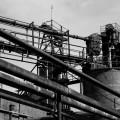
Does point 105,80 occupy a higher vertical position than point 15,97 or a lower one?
lower

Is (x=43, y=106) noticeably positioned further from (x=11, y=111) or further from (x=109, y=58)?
(x=109, y=58)

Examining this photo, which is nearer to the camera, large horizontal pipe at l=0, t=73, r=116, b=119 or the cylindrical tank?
large horizontal pipe at l=0, t=73, r=116, b=119

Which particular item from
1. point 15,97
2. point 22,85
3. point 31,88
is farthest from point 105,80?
point 22,85

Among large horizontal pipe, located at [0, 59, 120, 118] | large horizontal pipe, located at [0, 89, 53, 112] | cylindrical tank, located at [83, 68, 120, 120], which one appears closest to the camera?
large horizontal pipe, located at [0, 59, 120, 118]

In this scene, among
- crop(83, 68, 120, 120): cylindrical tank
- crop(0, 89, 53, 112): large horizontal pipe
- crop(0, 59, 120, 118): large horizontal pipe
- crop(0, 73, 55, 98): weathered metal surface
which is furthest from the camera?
crop(83, 68, 120, 120): cylindrical tank

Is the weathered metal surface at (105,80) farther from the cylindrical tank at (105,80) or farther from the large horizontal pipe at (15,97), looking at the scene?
the large horizontal pipe at (15,97)

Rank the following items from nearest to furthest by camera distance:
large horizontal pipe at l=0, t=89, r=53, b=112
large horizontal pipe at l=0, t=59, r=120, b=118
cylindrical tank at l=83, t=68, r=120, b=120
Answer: large horizontal pipe at l=0, t=59, r=120, b=118 < large horizontal pipe at l=0, t=89, r=53, b=112 < cylindrical tank at l=83, t=68, r=120, b=120

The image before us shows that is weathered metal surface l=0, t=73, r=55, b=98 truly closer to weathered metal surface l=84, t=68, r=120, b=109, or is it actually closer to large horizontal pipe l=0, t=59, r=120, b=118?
large horizontal pipe l=0, t=59, r=120, b=118

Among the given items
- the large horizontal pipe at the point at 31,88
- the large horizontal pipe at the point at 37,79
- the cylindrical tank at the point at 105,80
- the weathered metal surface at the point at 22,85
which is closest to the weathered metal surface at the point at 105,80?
the cylindrical tank at the point at 105,80

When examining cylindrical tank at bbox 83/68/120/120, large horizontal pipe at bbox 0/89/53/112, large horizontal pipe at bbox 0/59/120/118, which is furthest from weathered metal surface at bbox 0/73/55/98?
cylindrical tank at bbox 83/68/120/120

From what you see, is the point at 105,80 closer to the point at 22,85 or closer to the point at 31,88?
the point at 31,88

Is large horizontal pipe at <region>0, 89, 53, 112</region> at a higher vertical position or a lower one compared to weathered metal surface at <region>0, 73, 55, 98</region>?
lower

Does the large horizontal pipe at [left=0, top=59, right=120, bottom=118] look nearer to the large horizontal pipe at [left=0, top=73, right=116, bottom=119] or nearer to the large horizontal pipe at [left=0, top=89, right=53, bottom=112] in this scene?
the large horizontal pipe at [left=0, top=73, right=116, bottom=119]

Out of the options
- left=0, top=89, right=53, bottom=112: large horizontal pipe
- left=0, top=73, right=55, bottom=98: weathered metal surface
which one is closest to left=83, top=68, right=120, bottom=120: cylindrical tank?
left=0, top=89, right=53, bottom=112: large horizontal pipe
